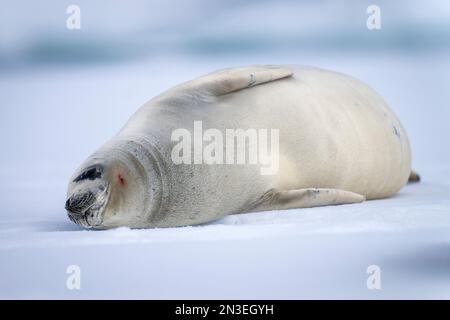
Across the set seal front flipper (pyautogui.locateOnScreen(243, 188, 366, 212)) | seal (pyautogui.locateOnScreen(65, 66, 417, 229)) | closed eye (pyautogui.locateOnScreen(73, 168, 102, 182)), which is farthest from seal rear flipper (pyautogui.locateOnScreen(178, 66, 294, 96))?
closed eye (pyautogui.locateOnScreen(73, 168, 102, 182))

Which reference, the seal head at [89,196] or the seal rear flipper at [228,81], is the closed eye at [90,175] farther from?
the seal rear flipper at [228,81]

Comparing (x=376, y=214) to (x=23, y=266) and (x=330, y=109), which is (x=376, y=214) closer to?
(x=330, y=109)

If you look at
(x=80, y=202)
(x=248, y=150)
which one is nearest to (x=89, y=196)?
(x=80, y=202)

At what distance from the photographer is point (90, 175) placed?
8.70 feet

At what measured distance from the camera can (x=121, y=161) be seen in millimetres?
2730

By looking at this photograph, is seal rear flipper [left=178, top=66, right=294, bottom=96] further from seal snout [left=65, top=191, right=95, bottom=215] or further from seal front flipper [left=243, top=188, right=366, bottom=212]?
seal snout [left=65, top=191, right=95, bottom=215]

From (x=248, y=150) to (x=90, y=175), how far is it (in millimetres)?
677

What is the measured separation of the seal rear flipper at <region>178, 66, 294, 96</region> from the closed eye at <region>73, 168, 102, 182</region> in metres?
0.67

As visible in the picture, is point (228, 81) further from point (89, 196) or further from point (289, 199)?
point (89, 196)

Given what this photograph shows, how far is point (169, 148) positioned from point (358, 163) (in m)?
0.95
